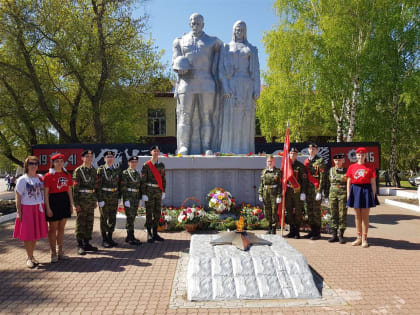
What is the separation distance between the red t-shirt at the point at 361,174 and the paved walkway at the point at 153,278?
122 centimetres

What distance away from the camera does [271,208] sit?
258 inches

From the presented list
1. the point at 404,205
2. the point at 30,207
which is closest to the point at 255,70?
the point at 30,207

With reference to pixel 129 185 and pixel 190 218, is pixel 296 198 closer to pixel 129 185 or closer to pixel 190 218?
pixel 190 218

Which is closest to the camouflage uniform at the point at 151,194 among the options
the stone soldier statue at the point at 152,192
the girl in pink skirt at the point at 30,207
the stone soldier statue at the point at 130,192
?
the stone soldier statue at the point at 152,192

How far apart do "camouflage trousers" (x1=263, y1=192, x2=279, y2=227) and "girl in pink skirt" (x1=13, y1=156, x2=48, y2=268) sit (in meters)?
3.97

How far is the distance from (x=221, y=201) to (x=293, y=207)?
1659 millimetres

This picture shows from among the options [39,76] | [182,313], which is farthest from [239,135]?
[39,76]

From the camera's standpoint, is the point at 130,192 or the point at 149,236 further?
the point at 149,236

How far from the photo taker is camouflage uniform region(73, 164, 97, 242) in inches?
222

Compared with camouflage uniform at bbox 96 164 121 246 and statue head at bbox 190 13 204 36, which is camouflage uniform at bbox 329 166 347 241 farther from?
statue head at bbox 190 13 204 36

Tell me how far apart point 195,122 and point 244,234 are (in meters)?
4.99

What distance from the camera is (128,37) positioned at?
1619cm

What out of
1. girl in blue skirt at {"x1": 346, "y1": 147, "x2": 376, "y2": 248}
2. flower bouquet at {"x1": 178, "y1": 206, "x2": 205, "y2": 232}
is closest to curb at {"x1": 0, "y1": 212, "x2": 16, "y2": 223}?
flower bouquet at {"x1": 178, "y1": 206, "x2": 205, "y2": 232}

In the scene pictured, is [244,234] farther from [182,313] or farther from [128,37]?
[128,37]
